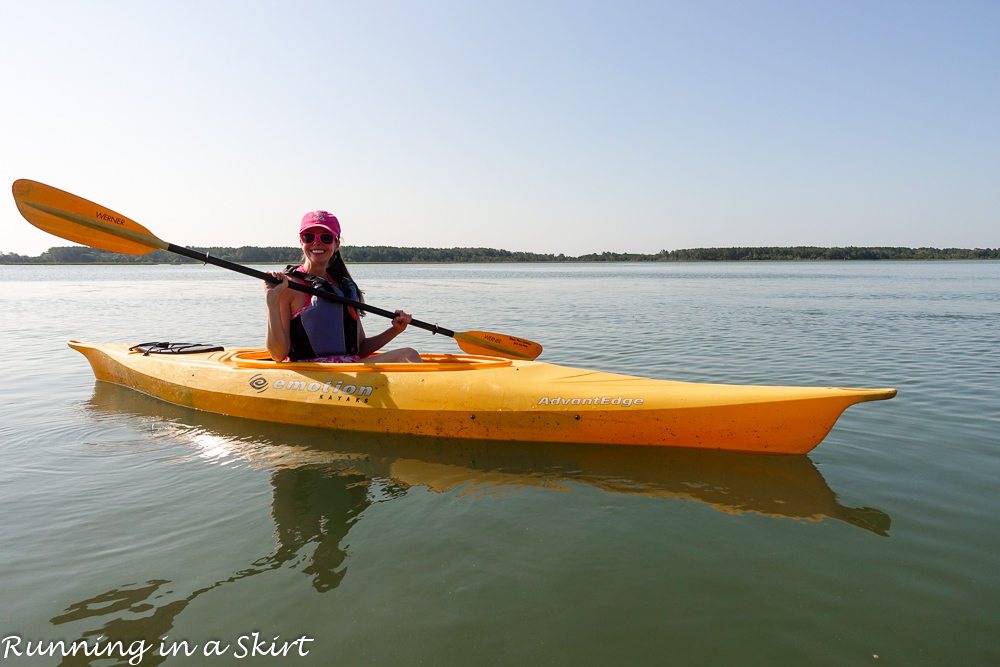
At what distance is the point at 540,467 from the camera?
13.1 feet

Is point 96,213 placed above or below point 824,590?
above

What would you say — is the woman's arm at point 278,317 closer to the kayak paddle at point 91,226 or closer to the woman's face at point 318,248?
the kayak paddle at point 91,226

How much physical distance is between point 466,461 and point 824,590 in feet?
7.99

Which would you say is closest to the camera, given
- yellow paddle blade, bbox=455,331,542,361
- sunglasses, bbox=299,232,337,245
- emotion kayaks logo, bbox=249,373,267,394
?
sunglasses, bbox=299,232,337,245

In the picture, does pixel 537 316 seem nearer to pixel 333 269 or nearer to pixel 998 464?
pixel 333 269

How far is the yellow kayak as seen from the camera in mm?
3902

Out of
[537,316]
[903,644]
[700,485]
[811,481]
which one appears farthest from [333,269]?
[537,316]

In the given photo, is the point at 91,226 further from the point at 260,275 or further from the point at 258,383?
the point at 258,383

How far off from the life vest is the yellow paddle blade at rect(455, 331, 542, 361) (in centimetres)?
126

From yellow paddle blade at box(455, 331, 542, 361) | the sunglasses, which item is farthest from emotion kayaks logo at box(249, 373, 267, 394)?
yellow paddle blade at box(455, 331, 542, 361)

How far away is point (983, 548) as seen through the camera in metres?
2.77

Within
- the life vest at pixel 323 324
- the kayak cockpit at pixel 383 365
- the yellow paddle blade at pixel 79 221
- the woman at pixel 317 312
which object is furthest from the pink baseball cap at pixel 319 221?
the yellow paddle blade at pixel 79 221

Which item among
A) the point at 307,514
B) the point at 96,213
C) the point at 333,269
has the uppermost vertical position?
the point at 96,213

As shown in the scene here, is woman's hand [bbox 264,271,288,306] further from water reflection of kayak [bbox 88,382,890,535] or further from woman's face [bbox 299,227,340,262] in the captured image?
water reflection of kayak [bbox 88,382,890,535]
